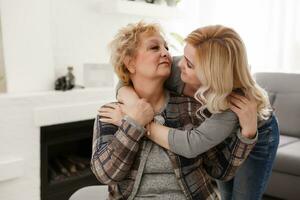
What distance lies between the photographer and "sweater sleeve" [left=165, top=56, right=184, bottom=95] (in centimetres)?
145

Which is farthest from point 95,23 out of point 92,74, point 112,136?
point 112,136

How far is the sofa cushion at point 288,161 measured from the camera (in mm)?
2525

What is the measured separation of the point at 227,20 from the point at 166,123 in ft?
10.2

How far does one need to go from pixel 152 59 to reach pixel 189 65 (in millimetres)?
183

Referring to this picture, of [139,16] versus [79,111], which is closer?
[79,111]

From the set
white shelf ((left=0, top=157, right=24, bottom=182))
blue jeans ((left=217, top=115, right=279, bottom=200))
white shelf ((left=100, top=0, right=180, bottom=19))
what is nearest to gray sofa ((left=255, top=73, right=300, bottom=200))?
white shelf ((left=100, top=0, right=180, bottom=19))

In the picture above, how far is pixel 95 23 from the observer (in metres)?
3.29

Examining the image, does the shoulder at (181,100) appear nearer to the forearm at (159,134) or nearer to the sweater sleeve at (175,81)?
the sweater sleeve at (175,81)

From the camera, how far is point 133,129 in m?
1.19

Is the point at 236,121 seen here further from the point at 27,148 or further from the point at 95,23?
the point at 95,23

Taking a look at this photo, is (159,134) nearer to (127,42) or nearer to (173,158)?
(173,158)

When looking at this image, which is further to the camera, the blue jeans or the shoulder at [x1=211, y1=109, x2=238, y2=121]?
the blue jeans

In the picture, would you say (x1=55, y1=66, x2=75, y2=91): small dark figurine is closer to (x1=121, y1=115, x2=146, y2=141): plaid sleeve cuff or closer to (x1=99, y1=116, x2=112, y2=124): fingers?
(x1=99, y1=116, x2=112, y2=124): fingers

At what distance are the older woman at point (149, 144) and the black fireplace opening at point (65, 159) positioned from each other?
1597 millimetres
